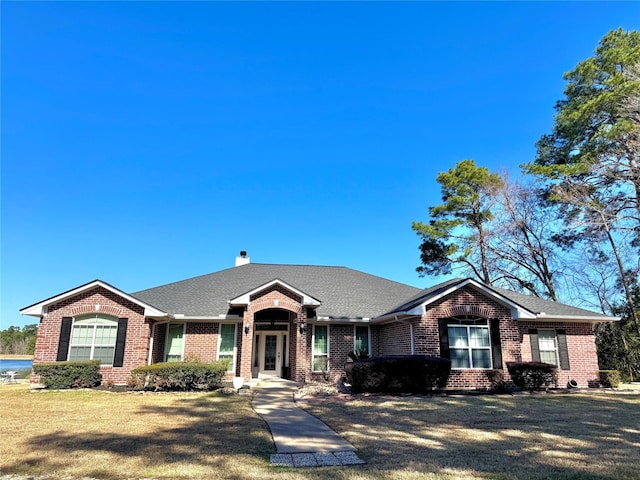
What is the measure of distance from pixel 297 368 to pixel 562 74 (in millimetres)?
24951

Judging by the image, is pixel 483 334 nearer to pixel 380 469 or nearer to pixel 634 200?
pixel 380 469

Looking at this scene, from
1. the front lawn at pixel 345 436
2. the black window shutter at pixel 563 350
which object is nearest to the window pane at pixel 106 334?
the front lawn at pixel 345 436

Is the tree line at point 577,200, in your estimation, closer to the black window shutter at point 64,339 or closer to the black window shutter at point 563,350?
the black window shutter at point 563,350

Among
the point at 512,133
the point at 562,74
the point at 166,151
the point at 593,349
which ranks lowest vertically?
the point at 593,349

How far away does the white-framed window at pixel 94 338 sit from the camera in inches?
597

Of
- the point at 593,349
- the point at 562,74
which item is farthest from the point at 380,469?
the point at 562,74

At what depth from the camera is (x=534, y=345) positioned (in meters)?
17.0

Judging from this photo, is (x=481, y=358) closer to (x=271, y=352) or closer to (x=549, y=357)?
(x=549, y=357)

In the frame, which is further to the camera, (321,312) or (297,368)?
(321,312)

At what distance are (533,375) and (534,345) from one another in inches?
103

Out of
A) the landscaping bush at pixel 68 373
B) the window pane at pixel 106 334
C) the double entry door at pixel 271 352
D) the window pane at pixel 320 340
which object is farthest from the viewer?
the double entry door at pixel 271 352

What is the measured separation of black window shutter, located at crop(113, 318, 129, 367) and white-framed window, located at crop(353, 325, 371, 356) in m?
→ 9.47

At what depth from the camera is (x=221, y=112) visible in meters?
19.0

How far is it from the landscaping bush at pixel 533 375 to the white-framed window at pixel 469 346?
3.39ft
